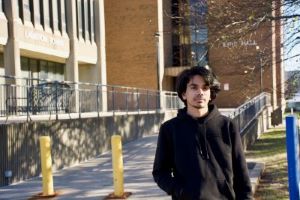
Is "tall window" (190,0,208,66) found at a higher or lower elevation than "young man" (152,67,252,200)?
higher

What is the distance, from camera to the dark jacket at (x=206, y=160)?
3.02 meters

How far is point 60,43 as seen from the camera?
25.4 meters

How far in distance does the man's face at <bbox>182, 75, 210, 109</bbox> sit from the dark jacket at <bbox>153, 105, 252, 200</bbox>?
78mm

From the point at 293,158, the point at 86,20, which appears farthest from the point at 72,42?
the point at 293,158

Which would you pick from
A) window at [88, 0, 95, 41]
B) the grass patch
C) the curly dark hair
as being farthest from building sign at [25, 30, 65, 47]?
the curly dark hair

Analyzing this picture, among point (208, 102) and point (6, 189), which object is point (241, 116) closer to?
point (6, 189)

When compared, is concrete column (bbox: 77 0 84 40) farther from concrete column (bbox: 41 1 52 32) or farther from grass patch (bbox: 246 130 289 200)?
grass patch (bbox: 246 130 289 200)

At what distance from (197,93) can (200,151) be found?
357mm

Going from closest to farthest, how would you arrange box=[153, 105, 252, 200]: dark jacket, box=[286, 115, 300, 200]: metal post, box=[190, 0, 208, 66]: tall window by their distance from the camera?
box=[153, 105, 252, 200]: dark jacket
box=[286, 115, 300, 200]: metal post
box=[190, 0, 208, 66]: tall window

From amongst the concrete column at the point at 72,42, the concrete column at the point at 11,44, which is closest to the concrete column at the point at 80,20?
the concrete column at the point at 72,42

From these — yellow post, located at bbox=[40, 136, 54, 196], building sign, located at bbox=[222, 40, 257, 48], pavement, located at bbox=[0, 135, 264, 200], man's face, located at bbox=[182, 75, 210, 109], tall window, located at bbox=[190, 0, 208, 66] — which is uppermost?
tall window, located at bbox=[190, 0, 208, 66]

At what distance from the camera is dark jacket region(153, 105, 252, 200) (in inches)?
119

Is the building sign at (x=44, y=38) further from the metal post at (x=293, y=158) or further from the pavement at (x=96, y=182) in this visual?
the metal post at (x=293, y=158)

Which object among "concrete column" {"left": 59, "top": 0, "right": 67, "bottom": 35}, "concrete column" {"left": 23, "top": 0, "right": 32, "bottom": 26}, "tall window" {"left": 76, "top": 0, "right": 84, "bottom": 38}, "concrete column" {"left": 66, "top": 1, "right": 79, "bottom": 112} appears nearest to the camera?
"concrete column" {"left": 23, "top": 0, "right": 32, "bottom": 26}
